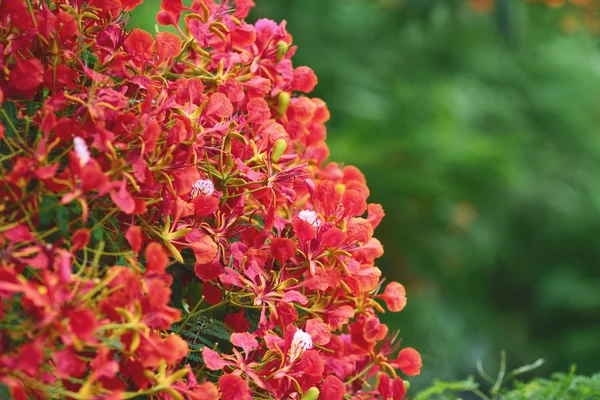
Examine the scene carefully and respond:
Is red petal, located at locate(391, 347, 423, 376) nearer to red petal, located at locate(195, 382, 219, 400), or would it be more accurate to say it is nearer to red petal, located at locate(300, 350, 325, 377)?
red petal, located at locate(300, 350, 325, 377)

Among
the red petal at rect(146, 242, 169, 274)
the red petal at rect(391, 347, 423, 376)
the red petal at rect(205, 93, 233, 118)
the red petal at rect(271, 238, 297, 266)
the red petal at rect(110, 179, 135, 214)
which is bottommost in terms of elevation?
the red petal at rect(391, 347, 423, 376)

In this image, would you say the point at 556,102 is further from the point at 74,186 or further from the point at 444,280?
the point at 74,186

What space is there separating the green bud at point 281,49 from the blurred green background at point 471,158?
4.88 feet

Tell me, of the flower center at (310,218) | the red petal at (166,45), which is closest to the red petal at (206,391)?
the flower center at (310,218)

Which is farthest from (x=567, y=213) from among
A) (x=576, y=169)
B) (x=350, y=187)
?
(x=350, y=187)

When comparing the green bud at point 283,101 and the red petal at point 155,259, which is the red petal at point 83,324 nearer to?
the red petal at point 155,259

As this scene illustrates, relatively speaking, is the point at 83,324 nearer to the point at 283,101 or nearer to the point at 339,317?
the point at 339,317

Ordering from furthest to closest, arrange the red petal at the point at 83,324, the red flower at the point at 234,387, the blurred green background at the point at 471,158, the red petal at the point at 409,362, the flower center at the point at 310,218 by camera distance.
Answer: the blurred green background at the point at 471,158 < the red petal at the point at 409,362 < the flower center at the point at 310,218 < the red flower at the point at 234,387 < the red petal at the point at 83,324

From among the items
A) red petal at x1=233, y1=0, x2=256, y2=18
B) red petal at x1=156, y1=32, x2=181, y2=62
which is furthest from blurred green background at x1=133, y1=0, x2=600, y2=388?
red petal at x1=156, y1=32, x2=181, y2=62

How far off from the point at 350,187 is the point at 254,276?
20 centimetres

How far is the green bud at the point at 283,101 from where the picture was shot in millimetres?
958

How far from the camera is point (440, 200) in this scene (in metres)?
3.33

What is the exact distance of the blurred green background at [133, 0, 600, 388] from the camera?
327 cm

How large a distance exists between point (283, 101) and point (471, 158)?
2.49m
